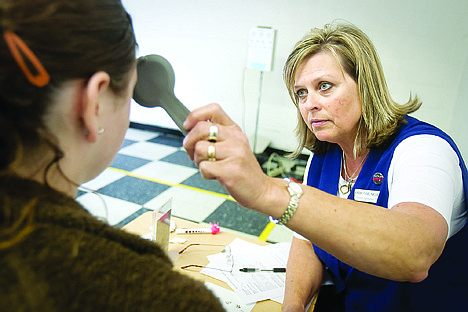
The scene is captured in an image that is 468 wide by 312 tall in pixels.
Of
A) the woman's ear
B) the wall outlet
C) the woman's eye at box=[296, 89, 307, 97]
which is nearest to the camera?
the woman's ear

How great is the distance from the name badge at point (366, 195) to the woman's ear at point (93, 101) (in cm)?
92

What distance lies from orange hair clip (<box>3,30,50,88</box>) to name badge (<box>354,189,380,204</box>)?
1.04 m

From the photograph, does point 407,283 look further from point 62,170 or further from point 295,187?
point 62,170

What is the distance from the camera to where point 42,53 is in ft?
1.70

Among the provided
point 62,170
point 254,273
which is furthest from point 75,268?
point 254,273

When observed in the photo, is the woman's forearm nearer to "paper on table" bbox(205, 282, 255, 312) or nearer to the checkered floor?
"paper on table" bbox(205, 282, 255, 312)

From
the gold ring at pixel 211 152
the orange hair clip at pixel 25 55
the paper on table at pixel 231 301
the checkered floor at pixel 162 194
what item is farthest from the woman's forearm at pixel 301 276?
the checkered floor at pixel 162 194

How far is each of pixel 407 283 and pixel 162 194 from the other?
2232 mm

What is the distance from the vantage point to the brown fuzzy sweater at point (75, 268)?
1.54ft

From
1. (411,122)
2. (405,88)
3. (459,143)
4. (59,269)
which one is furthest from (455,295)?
(405,88)

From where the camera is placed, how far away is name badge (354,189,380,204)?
1178 millimetres

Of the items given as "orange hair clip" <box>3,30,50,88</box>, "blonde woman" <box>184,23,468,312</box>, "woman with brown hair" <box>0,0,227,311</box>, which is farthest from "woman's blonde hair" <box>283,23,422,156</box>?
"orange hair clip" <box>3,30,50,88</box>

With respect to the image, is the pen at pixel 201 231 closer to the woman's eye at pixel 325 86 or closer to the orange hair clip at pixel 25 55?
the woman's eye at pixel 325 86

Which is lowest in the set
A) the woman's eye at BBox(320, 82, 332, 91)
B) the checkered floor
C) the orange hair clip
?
the checkered floor
